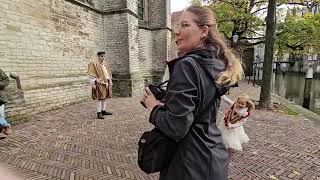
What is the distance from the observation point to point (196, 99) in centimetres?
163

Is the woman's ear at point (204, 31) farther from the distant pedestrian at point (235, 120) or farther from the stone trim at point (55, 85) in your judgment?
the stone trim at point (55, 85)

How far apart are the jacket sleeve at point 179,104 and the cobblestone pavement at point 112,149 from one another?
3036mm

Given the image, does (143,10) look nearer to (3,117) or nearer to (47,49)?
(47,49)

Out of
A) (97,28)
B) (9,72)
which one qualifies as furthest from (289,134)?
(97,28)

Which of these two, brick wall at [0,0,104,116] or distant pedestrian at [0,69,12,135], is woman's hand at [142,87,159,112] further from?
brick wall at [0,0,104,116]

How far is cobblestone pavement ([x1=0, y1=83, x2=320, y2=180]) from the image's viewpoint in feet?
15.2

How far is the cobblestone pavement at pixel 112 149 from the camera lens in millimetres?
4633

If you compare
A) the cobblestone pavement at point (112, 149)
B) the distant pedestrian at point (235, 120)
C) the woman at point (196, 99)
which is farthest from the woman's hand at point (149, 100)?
the distant pedestrian at point (235, 120)

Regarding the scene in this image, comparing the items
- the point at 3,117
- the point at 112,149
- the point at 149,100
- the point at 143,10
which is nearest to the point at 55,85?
the point at 3,117

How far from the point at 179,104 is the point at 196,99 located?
12cm

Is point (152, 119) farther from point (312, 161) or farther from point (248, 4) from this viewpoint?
point (248, 4)

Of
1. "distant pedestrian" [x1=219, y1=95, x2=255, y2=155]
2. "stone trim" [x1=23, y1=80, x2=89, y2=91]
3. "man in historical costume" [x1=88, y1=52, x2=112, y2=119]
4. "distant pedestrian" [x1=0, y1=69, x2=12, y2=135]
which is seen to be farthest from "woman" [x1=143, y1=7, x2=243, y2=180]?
"stone trim" [x1=23, y1=80, x2=89, y2=91]

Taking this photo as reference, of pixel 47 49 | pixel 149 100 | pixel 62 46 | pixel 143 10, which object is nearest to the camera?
pixel 149 100

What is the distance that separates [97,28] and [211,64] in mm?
12677
